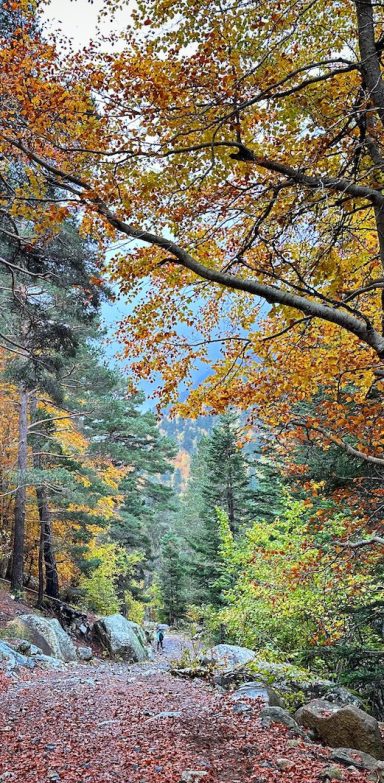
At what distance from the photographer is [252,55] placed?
473cm

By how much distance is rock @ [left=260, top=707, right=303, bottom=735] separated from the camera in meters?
6.12

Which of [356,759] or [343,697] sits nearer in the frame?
[356,759]

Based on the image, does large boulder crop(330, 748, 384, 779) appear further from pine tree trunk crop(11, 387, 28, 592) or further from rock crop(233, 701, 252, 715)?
pine tree trunk crop(11, 387, 28, 592)

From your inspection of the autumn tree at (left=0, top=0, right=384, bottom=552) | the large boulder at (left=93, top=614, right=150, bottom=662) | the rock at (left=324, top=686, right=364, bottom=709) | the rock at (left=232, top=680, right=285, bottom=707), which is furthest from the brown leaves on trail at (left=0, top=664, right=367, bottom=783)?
the large boulder at (left=93, top=614, right=150, bottom=662)

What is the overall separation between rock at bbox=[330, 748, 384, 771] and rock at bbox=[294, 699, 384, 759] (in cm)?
21

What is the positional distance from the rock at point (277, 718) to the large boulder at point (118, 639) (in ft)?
40.4

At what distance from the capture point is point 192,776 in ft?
14.9

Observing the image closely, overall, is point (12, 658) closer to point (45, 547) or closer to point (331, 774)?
point (45, 547)

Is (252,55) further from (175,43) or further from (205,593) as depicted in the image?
(205,593)

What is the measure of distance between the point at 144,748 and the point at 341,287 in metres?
5.43

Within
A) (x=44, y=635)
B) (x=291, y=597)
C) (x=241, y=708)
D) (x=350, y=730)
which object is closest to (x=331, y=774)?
(x=350, y=730)

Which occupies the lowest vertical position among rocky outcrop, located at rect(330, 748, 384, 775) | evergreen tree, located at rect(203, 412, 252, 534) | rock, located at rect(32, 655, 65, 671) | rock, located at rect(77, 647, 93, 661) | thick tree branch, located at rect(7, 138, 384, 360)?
rock, located at rect(77, 647, 93, 661)

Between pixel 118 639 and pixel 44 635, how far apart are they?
4.83 m

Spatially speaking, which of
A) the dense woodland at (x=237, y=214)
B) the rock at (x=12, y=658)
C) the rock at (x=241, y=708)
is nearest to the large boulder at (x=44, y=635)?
the rock at (x=12, y=658)
